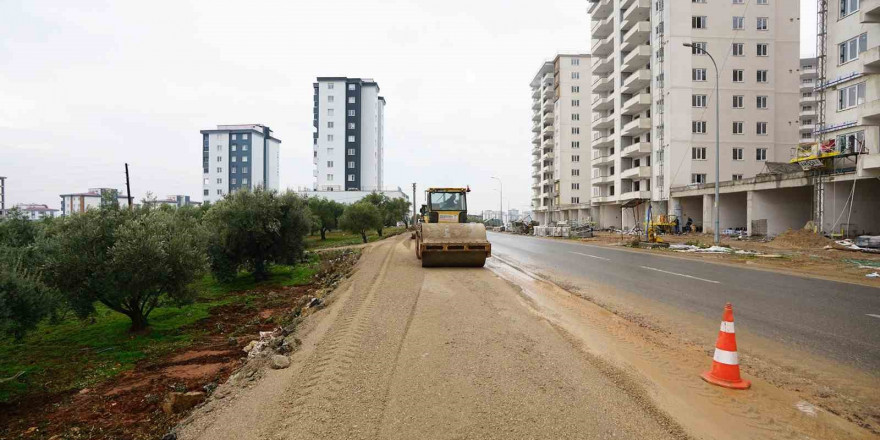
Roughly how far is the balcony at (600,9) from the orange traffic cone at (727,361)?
61514 mm

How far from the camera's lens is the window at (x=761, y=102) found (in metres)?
41.3

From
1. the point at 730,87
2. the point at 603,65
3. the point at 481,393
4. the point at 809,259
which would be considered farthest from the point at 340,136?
the point at 481,393

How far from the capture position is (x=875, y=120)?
23266 millimetres

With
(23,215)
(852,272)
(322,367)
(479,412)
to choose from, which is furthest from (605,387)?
(23,215)

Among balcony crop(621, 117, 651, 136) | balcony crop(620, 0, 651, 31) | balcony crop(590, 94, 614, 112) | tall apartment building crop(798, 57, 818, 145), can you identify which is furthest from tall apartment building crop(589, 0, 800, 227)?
tall apartment building crop(798, 57, 818, 145)

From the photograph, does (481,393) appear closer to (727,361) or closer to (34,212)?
(727,361)

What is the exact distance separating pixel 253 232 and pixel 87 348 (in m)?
8.80

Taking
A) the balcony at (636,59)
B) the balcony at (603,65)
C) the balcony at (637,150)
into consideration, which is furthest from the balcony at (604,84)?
the balcony at (637,150)

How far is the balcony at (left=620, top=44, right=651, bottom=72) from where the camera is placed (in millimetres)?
45272

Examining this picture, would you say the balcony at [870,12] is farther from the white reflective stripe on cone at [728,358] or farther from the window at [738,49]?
the white reflective stripe on cone at [728,358]

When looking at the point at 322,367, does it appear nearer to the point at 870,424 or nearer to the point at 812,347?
the point at 870,424

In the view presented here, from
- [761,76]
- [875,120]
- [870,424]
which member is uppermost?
[761,76]

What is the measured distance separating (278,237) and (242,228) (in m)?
1.48

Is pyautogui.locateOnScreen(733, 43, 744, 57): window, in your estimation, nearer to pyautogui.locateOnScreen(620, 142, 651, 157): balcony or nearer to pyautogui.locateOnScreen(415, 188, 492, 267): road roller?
pyautogui.locateOnScreen(620, 142, 651, 157): balcony
